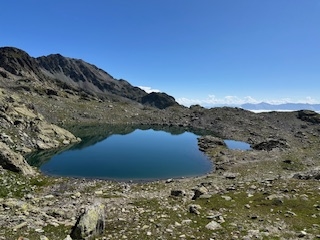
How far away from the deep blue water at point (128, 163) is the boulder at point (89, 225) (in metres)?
33.3

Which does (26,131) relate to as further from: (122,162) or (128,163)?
(128,163)

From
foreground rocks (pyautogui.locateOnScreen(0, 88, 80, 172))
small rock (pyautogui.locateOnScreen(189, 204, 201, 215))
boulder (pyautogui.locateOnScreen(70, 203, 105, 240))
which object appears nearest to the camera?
boulder (pyautogui.locateOnScreen(70, 203, 105, 240))

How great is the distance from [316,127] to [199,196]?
487 feet

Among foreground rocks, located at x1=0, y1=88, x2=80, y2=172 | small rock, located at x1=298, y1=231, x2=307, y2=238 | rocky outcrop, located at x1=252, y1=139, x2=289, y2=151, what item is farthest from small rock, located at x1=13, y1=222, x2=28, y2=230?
rocky outcrop, located at x1=252, y1=139, x2=289, y2=151

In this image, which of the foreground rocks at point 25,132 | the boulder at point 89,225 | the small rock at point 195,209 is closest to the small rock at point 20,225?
the boulder at point 89,225

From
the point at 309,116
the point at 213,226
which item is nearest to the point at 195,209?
the point at 213,226

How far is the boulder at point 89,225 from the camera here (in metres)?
17.6

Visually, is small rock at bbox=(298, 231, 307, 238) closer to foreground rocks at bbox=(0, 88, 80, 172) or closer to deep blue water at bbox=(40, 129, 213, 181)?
deep blue water at bbox=(40, 129, 213, 181)

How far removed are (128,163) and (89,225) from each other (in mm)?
49290

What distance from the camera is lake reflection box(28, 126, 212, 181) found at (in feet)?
183

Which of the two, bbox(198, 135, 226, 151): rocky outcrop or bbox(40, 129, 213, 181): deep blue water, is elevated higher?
bbox(198, 135, 226, 151): rocky outcrop

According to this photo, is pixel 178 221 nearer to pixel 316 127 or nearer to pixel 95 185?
pixel 95 185

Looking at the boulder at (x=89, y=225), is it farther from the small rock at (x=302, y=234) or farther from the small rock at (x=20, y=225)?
the small rock at (x=302, y=234)

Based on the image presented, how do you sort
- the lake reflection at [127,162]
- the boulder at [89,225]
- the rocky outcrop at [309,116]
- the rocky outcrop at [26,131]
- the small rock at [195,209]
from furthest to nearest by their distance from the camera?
1. the rocky outcrop at [309,116]
2. the rocky outcrop at [26,131]
3. the lake reflection at [127,162]
4. the small rock at [195,209]
5. the boulder at [89,225]
